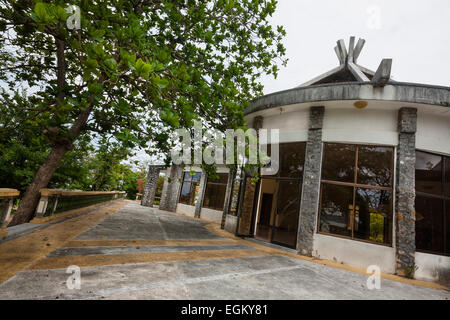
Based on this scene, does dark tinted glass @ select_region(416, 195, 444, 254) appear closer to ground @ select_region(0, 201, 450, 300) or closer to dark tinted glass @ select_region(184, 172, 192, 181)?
ground @ select_region(0, 201, 450, 300)

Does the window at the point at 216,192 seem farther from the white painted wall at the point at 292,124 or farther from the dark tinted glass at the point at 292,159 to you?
the white painted wall at the point at 292,124

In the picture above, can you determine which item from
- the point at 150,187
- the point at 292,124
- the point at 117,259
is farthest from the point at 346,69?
the point at 150,187

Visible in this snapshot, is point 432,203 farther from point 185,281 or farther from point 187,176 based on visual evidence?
point 187,176

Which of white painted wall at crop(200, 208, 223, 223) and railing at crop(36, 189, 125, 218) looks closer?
railing at crop(36, 189, 125, 218)

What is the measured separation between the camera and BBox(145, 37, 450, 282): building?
19.5ft

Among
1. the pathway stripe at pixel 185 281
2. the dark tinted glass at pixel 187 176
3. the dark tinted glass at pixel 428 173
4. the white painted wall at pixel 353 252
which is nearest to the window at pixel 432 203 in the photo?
the dark tinted glass at pixel 428 173

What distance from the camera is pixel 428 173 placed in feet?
21.2

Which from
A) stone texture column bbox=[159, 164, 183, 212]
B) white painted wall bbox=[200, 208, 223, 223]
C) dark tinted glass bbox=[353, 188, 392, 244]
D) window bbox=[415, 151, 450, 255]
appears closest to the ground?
dark tinted glass bbox=[353, 188, 392, 244]

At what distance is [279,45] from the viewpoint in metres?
5.72

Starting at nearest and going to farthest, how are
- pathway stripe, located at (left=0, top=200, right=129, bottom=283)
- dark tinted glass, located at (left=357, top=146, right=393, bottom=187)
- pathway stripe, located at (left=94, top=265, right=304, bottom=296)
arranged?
pathway stripe, located at (left=94, top=265, right=304, bottom=296) → pathway stripe, located at (left=0, top=200, right=129, bottom=283) → dark tinted glass, located at (left=357, top=146, right=393, bottom=187)

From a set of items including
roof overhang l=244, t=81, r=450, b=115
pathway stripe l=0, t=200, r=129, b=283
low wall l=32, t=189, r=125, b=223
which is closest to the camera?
pathway stripe l=0, t=200, r=129, b=283

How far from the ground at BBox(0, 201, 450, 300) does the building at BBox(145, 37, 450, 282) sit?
1.13 m
